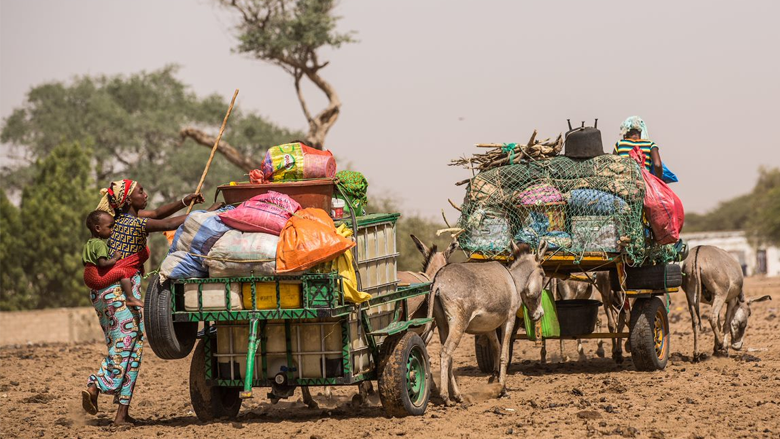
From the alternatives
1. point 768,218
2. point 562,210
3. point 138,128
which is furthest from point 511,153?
point 768,218

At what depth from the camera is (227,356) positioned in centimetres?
903

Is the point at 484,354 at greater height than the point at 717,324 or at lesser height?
lesser

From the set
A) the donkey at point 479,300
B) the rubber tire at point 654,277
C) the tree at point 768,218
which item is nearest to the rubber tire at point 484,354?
Answer: the donkey at point 479,300

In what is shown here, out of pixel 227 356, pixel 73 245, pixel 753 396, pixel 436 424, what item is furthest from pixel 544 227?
pixel 73 245

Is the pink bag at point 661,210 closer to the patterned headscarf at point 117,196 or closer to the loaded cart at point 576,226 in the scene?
the loaded cart at point 576,226

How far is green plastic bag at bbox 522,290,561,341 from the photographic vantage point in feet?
40.2

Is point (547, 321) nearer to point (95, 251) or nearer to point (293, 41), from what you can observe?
point (95, 251)

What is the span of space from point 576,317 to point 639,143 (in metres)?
2.44

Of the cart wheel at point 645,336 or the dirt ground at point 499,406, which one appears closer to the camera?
the dirt ground at point 499,406

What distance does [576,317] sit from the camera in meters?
12.9

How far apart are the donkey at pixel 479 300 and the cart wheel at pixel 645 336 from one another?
153 centimetres

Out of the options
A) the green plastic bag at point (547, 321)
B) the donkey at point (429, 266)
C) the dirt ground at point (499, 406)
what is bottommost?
the dirt ground at point (499, 406)

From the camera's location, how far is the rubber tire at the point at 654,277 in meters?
12.6

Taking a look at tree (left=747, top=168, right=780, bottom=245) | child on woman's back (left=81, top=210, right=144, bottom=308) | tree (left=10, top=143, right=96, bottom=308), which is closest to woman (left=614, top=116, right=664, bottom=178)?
child on woman's back (left=81, top=210, right=144, bottom=308)
